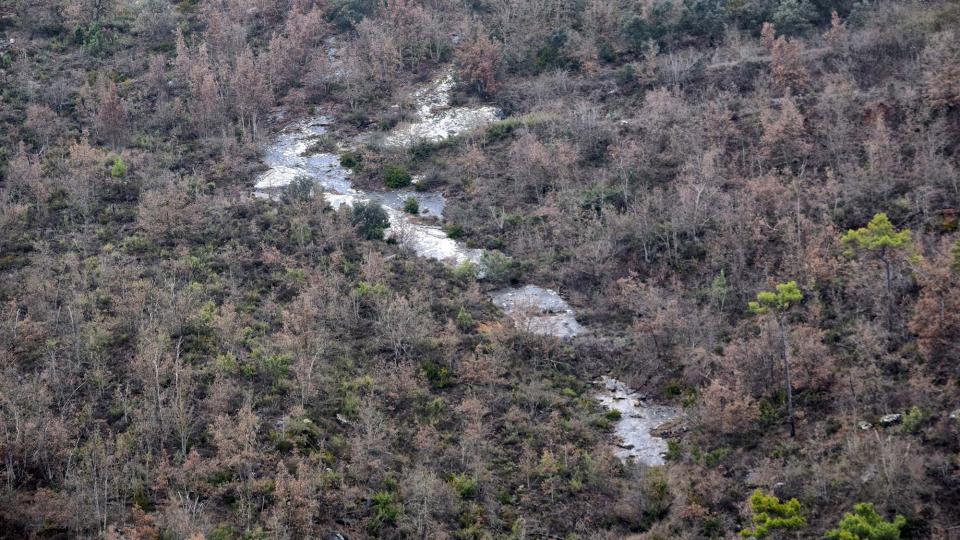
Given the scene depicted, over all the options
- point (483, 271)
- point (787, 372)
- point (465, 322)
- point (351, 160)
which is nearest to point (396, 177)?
point (351, 160)

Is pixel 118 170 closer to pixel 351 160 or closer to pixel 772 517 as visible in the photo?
pixel 351 160

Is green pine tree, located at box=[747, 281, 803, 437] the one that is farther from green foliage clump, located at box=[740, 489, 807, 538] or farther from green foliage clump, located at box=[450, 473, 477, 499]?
green foliage clump, located at box=[450, 473, 477, 499]

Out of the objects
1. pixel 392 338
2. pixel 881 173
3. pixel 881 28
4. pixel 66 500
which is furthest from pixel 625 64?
pixel 66 500

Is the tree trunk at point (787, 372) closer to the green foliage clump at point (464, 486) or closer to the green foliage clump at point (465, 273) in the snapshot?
the green foliage clump at point (464, 486)

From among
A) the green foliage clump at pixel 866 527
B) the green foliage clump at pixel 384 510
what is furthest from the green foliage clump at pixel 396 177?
the green foliage clump at pixel 866 527

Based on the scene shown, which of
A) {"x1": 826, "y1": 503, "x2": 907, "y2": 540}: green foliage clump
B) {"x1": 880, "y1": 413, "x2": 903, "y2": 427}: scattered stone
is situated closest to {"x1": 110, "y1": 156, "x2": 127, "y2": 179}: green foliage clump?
{"x1": 880, "y1": 413, "x2": 903, "y2": 427}: scattered stone

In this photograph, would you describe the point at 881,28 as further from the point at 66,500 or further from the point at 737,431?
the point at 66,500
